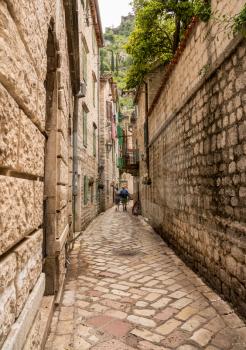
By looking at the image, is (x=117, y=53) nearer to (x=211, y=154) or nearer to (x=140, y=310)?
(x=211, y=154)

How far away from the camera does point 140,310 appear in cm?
373

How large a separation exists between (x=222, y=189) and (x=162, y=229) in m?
4.91

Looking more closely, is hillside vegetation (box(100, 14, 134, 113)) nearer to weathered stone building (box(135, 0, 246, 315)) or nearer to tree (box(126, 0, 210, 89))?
tree (box(126, 0, 210, 89))

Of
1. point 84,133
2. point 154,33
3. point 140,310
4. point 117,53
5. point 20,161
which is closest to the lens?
point 20,161

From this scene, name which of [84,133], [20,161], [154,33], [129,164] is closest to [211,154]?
[20,161]

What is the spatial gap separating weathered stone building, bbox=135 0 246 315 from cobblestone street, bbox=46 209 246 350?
0.38 metres

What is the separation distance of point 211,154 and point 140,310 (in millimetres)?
2578

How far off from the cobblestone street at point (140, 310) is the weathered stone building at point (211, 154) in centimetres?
38

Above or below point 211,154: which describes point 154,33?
above

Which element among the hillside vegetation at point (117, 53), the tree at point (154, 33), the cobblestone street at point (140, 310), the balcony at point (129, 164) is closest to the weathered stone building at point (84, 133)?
the tree at point (154, 33)

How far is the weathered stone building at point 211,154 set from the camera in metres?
3.65

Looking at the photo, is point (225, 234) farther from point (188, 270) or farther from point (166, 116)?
point (166, 116)

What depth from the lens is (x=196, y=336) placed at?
305 cm

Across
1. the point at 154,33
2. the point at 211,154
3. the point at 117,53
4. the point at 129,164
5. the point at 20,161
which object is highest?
the point at 117,53
